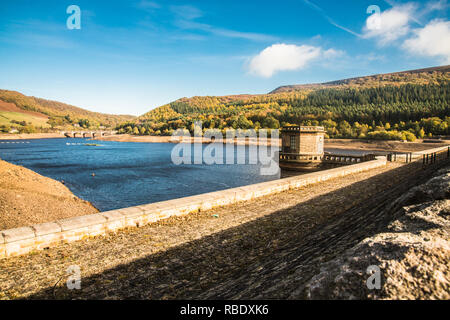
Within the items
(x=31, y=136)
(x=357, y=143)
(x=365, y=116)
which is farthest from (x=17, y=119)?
(x=365, y=116)

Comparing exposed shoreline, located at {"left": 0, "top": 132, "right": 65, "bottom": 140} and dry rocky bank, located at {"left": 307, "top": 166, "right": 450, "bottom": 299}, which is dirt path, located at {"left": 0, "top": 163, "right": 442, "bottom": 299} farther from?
exposed shoreline, located at {"left": 0, "top": 132, "right": 65, "bottom": 140}

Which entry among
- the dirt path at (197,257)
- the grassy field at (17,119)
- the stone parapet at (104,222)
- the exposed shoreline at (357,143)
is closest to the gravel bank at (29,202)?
the stone parapet at (104,222)

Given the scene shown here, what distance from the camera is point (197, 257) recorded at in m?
5.23

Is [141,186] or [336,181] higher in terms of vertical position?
[336,181]

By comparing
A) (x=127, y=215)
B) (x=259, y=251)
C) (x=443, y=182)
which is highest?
(x=443, y=182)

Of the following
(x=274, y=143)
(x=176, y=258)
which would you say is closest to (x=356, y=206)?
(x=176, y=258)

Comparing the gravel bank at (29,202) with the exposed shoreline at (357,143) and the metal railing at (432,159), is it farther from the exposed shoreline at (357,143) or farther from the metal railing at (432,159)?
the exposed shoreline at (357,143)

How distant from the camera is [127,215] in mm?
6637

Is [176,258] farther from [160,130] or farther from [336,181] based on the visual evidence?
[160,130]

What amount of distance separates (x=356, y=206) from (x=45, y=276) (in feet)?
28.2

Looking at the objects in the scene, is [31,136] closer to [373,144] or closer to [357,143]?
[357,143]

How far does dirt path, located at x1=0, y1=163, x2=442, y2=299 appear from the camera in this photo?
3.97m

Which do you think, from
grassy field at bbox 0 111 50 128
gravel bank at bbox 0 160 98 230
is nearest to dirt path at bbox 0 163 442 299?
gravel bank at bbox 0 160 98 230

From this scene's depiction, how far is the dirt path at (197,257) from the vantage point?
3.97 m
